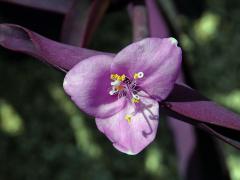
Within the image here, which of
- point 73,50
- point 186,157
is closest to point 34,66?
point 186,157

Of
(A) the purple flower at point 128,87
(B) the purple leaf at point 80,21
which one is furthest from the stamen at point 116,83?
(B) the purple leaf at point 80,21

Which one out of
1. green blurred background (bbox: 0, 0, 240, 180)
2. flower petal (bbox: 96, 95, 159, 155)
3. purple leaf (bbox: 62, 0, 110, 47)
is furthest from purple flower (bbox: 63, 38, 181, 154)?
green blurred background (bbox: 0, 0, 240, 180)

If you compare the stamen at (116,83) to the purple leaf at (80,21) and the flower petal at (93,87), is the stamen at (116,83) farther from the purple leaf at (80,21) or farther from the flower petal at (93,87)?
the purple leaf at (80,21)

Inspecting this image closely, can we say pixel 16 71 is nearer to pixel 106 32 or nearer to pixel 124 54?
pixel 106 32

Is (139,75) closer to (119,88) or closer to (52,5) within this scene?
(119,88)

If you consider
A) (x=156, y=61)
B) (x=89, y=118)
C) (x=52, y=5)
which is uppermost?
(x=156, y=61)

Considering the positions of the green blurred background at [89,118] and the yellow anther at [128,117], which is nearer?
the yellow anther at [128,117]

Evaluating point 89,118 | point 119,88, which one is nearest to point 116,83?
point 119,88
